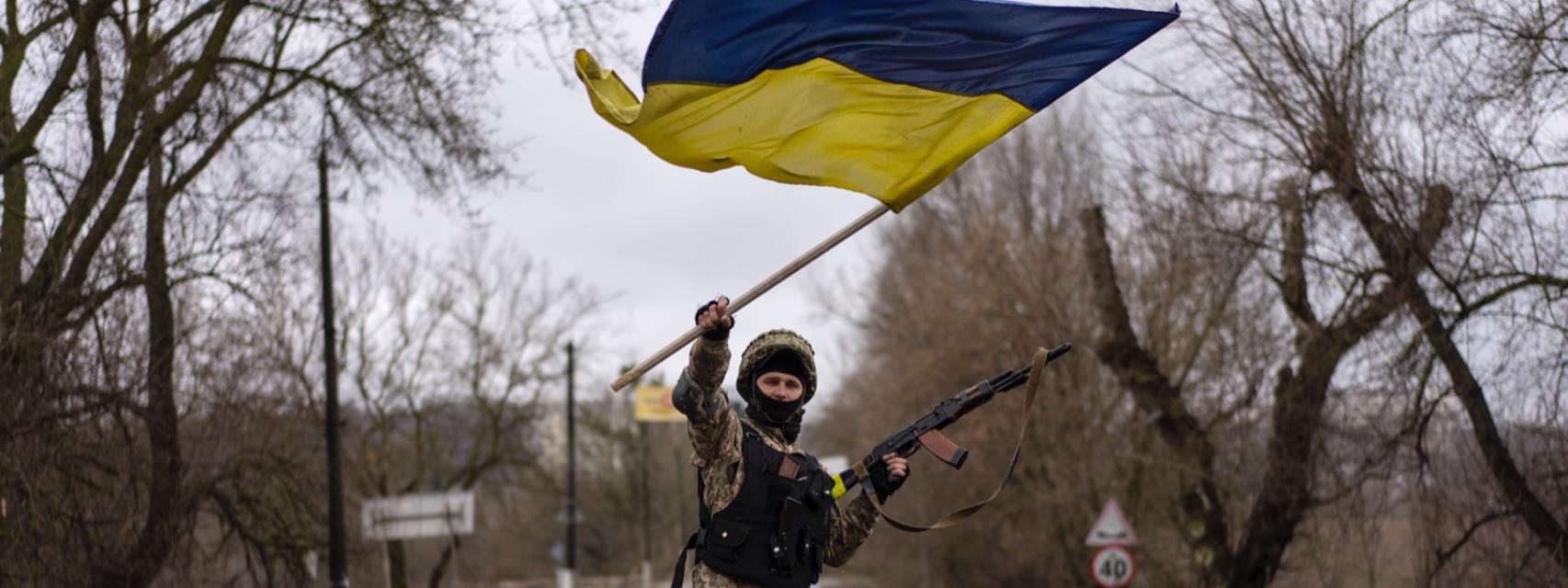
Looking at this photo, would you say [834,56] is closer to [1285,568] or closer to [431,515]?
[1285,568]

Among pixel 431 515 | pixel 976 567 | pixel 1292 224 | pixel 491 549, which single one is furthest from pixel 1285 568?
pixel 491 549

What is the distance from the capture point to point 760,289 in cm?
737

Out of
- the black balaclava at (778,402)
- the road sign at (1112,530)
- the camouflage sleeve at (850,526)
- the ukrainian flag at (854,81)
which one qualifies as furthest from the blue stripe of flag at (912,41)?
the road sign at (1112,530)

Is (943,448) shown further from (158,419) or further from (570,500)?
(570,500)

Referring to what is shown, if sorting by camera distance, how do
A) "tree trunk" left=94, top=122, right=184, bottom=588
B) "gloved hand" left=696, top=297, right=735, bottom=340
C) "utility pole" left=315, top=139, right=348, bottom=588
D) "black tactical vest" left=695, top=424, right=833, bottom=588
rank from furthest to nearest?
"utility pole" left=315, top=139, right=348, bottom=588 → "tree trunk" left=94, top=122, right=184, bottom=588 → "black tactical vest" left=695, top=424, right=833, bottom=588 → "gloved hand" left=696, top=297, right=735, bottom=340

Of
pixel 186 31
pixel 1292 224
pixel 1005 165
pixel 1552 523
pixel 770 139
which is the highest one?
pixel 1005 165

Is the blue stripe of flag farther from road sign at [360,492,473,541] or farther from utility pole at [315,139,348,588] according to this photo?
road sign at [360,492,473,541]

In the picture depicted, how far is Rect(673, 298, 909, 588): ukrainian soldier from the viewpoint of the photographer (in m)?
7.41

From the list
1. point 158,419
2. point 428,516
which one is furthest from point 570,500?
point 158,419

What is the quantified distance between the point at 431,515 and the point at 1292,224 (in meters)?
13.6

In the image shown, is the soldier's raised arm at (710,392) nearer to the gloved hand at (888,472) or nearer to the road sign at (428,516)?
the gloved hand at (888,472)

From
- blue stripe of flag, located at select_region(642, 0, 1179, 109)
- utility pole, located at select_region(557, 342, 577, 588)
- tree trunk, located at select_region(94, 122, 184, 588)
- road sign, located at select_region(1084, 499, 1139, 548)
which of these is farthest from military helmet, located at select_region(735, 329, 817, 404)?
utility pole, located at select_region(557, 342, 577, 588)

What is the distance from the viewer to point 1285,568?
20.9 meters

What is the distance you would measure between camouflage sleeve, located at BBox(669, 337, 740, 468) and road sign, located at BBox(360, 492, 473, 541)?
18224mm
